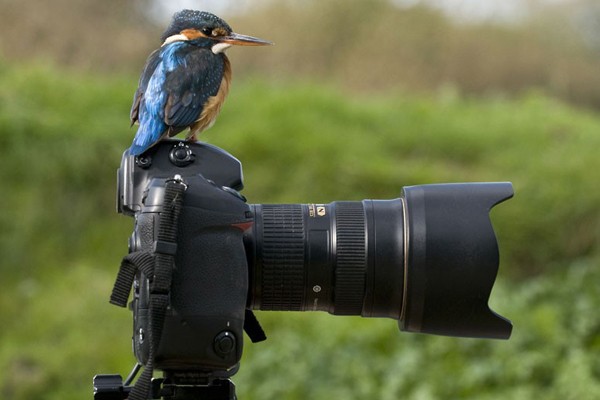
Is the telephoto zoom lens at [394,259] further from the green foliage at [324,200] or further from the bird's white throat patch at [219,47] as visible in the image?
the green foliage at [324,200]

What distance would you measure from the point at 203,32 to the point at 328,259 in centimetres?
54

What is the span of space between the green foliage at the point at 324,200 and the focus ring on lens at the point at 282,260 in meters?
1.85

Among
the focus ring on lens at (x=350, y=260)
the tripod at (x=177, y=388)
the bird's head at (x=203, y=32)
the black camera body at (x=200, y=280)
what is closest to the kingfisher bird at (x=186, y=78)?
the bird's head at (x=203, y=32)

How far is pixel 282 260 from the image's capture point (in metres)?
2.11

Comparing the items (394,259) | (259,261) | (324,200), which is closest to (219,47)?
(259,261)

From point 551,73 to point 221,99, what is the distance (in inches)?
199

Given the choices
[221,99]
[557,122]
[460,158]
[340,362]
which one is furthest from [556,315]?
[221,99]

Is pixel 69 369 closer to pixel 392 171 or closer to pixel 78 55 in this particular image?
pixel 392 171

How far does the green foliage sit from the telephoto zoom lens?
5.90ft

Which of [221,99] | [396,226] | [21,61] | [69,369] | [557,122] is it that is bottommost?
[69,369]

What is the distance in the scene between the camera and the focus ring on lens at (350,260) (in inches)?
83.7

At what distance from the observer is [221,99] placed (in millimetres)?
2236

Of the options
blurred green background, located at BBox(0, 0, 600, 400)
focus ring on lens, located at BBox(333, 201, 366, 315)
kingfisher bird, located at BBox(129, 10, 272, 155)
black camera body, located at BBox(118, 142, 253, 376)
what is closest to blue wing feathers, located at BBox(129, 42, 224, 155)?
kingfisher bird, located at BBox(129, 10, 272, 155)

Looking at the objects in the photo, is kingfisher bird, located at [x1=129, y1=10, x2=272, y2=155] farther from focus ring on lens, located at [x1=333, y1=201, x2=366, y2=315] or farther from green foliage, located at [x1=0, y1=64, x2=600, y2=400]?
green foliage, located at [x1=0, y1=64, x2=600, y2=400]
